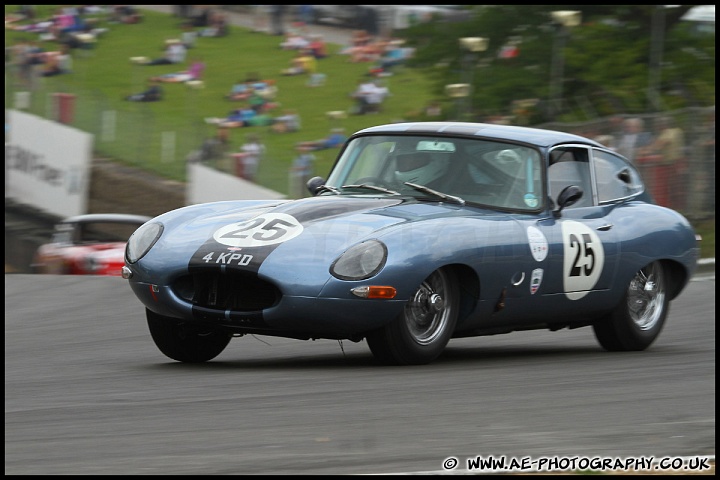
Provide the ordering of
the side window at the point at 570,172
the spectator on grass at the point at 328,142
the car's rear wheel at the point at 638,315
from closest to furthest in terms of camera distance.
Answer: the side window at the point at 570,172 → the car's rear wheel at the point at 638,315 → the spectator on grass at the point at 328,142

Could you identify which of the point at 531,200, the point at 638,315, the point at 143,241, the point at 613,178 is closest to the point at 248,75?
the point at 613,178

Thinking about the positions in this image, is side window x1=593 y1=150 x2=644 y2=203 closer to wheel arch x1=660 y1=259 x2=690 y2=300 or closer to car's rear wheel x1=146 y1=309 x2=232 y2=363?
wheel arch x1=660 y1=259 x2=690 y2=300

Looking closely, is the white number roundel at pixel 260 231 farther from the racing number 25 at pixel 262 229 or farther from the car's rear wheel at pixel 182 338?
the car's rear wheel at pixel 182 338

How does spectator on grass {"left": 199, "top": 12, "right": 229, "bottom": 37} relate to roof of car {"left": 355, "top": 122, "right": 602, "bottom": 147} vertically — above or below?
below

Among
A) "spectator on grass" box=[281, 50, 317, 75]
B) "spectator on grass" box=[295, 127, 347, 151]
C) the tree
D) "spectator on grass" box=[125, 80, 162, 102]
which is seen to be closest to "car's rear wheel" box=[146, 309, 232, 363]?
"spectator on grass" box=[295, 127, 347, 151]

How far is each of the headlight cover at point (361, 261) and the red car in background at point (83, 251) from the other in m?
8.52

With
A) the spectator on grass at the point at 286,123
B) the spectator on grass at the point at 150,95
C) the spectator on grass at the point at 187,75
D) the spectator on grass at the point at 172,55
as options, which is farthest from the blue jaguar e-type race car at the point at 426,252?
the spectator on grass at the point at 172,55

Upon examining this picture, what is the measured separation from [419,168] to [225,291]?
165 centimetres

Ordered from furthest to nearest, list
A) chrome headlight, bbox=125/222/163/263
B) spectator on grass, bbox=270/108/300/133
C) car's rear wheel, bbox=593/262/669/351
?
spectator on grass, bbox=270/108/300/133 → car's rear wheel, bbox=593/262/669/351 → chrome headlight, bbox=125/222/163/263

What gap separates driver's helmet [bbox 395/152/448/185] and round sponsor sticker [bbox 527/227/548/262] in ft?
2.15

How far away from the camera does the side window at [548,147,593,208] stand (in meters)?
7.81

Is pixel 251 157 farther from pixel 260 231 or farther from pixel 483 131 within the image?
pixel 260 231

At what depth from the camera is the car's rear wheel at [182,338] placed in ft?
23.2

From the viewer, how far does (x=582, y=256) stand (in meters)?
7.67
